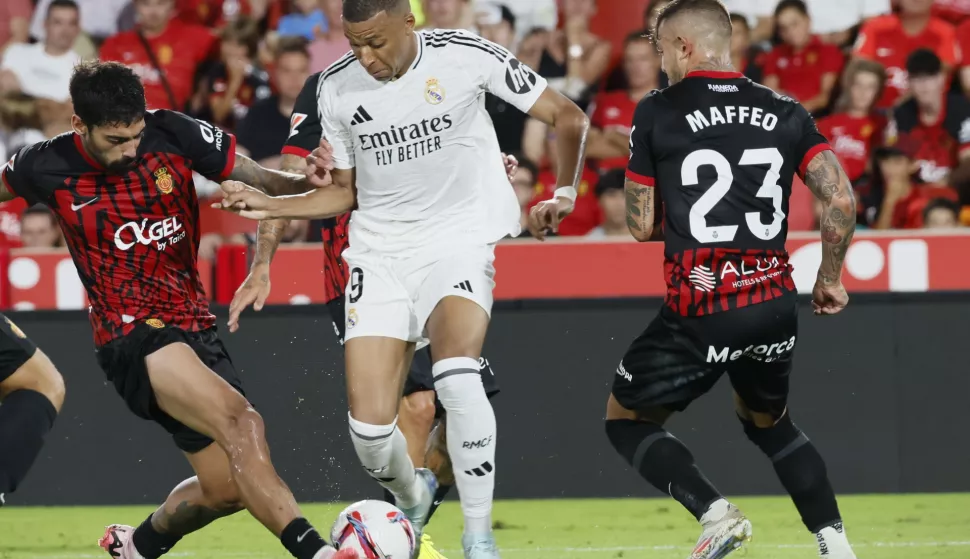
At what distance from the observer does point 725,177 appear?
4.99m

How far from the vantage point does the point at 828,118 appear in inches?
392

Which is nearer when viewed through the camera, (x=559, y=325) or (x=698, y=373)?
(x=698, y=373)

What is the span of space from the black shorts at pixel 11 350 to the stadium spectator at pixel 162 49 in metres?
5.62

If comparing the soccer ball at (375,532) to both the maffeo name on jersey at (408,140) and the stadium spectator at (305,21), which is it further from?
the stadium spectator at (305,21)

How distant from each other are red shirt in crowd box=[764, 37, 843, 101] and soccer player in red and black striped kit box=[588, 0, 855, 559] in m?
5.28

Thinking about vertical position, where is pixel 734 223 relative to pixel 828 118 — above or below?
above

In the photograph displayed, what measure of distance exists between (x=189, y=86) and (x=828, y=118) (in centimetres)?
500

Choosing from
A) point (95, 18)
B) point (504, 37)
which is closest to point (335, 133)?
point (504, 37)

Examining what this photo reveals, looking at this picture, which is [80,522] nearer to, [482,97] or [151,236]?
[151,236]

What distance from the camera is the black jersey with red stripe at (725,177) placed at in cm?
499

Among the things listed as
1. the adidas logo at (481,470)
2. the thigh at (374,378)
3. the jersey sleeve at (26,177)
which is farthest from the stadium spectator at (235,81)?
the adidas logo at (481,470)

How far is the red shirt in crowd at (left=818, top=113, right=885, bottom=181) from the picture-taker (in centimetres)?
975

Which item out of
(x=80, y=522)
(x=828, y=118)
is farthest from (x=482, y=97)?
(x=828, y=118)

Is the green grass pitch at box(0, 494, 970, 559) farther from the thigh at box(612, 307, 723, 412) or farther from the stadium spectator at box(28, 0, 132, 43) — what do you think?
the stadium spectator at box(28, 0, 132, 43)
